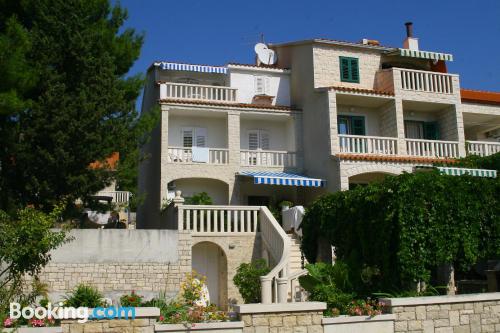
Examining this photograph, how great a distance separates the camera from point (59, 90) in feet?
67.1

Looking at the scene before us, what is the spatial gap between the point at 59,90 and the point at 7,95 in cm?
252

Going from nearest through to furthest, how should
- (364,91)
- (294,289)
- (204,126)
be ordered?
(294,289) → (364,91) → (204,126)

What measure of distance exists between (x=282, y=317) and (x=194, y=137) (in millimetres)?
19035

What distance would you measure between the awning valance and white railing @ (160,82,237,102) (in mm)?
9848

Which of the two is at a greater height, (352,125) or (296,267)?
(352,125)

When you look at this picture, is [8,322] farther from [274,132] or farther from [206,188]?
[274,132]

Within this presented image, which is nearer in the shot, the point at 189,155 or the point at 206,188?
the point at 189,155

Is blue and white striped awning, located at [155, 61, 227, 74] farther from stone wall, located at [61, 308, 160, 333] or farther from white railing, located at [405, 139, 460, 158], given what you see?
stone wall, located at [61, 308, 160, 333]

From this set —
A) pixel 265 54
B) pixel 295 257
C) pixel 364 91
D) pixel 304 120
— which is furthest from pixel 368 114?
pixel 295 257

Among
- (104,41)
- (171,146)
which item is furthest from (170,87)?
(104,41)

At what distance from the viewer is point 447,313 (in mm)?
13273

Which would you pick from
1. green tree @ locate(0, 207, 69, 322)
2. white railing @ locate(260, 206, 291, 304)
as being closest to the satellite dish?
white railing @ locate(260, 206, 291, 304)

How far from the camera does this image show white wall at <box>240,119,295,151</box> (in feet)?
101

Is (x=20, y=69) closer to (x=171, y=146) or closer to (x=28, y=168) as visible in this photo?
(x=28, y=168)
